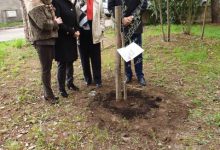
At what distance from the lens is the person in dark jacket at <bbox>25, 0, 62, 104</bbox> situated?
4734 millimetres

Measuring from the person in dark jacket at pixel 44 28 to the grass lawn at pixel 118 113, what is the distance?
0.73m

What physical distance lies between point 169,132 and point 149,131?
0.24 m

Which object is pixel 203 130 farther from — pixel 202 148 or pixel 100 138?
pixel 100 138

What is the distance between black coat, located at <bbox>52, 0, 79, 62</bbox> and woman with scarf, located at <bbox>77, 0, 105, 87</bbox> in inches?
9.3

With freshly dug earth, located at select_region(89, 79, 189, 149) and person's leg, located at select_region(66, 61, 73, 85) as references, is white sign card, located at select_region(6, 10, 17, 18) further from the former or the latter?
freshly dug earth, located at select_region(89, 79, 189, 149)

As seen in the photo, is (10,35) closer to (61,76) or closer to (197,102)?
(61,76)

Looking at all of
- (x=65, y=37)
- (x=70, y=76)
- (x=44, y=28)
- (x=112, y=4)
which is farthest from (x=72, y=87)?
(x=112, y=4)

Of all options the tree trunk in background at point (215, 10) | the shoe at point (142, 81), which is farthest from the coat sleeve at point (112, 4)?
the tree trunk in background at point (215, 10)

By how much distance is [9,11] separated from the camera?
23438mm

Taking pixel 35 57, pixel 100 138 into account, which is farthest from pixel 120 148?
pixel 35 57

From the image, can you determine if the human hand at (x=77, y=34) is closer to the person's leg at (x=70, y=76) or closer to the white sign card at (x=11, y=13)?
the person's leg at (x=70, y=76)

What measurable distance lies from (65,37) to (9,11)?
1941 cm

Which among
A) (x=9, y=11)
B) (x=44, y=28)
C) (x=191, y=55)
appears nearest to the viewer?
(x=44, y=28)

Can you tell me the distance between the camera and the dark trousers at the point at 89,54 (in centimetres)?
570
